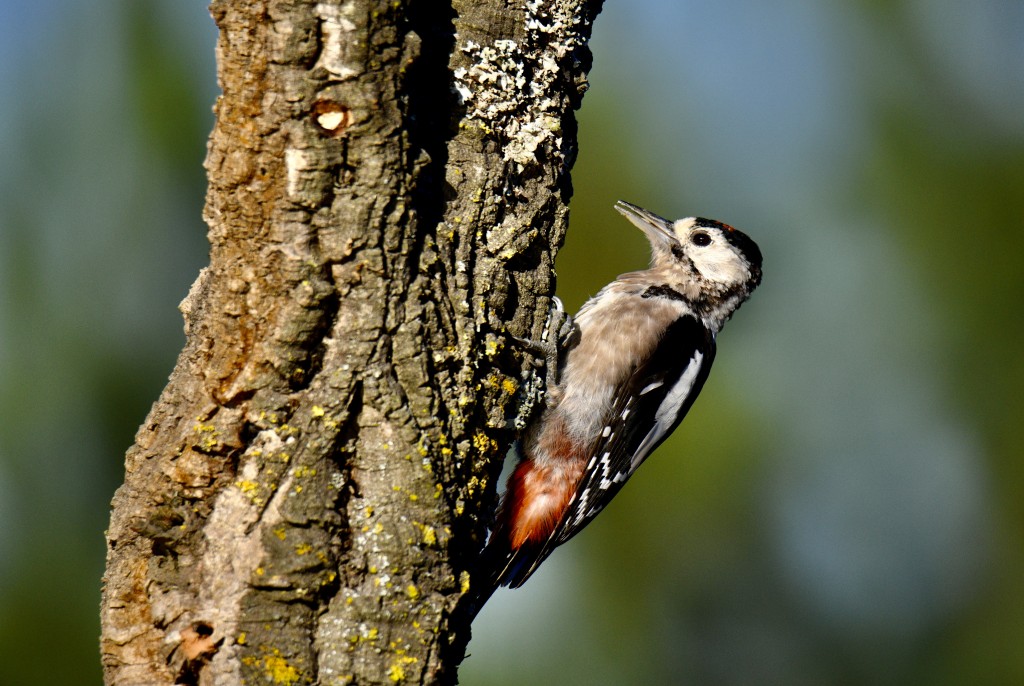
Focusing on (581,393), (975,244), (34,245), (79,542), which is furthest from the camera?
(975,244)

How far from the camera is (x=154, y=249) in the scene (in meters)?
4.82

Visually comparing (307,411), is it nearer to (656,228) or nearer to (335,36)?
Result: (335,36)

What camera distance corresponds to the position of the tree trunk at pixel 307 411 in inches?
79.7

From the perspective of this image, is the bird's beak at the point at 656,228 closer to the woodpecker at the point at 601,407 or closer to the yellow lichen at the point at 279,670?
the woodpecker at the point at 601,407

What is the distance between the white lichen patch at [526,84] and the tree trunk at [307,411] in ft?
0.77

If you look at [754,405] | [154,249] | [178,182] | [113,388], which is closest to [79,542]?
[113,388]

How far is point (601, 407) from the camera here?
3.63m

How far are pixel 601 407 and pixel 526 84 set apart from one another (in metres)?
1.43

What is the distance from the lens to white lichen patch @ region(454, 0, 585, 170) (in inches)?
97.0

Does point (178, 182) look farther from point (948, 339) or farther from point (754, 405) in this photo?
point (948, 339)

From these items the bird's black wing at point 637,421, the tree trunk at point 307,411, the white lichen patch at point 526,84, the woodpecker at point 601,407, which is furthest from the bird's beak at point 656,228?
the tree trunk at point 307,411

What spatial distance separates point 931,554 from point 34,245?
5333 mm

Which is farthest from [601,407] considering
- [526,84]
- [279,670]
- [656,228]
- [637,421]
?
[279,670]

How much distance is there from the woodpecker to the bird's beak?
18 centimetres
